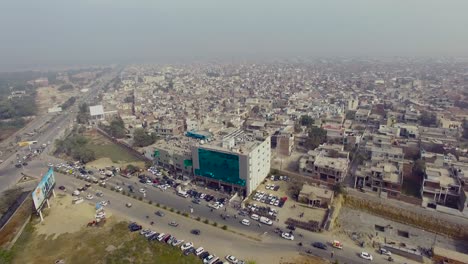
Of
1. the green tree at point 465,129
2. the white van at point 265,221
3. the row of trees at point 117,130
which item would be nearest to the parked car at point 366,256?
the white van at point 265,221

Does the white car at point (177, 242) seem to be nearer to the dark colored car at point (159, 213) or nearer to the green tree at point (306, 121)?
the dark colored car at point (159, 213)

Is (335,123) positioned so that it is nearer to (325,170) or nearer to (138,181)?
(325,170)

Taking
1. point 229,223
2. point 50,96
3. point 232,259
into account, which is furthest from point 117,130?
point 50,96

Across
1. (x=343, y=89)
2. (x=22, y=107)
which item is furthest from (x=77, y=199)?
(x=343, y=89)

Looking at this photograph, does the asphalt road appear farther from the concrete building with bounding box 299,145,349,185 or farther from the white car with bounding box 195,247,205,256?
the concrete building with bounding box 299,145,349,185

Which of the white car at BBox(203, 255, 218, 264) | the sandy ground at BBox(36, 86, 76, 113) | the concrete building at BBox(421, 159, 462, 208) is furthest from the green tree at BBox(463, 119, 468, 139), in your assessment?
the sandy ground at BBox(36, 86, 76, 113)

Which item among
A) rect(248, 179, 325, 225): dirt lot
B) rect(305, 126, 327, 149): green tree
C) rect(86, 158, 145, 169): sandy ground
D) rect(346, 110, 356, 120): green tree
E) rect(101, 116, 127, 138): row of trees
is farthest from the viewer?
rect(346, 110, 356, 120): green tree
